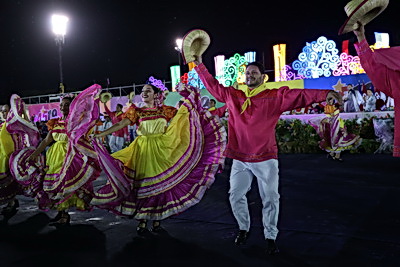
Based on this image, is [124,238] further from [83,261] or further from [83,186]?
[83,186]

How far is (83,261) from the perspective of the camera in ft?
10.8

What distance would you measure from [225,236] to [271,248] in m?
0.63

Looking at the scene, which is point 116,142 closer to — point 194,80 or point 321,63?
point 321,63

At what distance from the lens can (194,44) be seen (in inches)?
154

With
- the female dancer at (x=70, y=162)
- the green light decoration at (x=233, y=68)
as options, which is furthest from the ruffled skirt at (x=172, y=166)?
the green light decoration at (x=233, y=68)

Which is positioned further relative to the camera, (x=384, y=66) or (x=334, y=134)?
(x=334, y=134)

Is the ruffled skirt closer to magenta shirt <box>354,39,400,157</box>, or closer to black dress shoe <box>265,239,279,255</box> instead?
black dress shoe <box>265,239,279,255</box>

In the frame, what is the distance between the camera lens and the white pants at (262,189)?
3.37 m

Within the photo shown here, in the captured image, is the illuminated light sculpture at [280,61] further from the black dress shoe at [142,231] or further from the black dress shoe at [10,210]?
the black dress shoe at [142,231]

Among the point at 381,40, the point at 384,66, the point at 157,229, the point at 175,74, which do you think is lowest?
the point at 157,229

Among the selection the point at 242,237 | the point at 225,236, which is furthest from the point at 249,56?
the point at 242,237

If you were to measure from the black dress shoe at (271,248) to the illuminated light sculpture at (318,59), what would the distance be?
14.8 meters

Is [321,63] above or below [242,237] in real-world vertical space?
above

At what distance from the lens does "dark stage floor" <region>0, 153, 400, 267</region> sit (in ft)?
10.4
